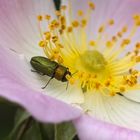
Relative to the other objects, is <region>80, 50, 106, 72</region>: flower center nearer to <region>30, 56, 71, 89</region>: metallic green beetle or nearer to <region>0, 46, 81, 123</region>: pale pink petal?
<region>30, 56, 71, 89</region>: metallic green beetle

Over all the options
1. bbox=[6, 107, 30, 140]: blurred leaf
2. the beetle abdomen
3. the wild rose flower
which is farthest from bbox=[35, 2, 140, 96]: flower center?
bbox=[6, 107, 30, 140]: blurred leaf

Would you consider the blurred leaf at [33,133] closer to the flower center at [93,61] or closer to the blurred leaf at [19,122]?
the blurred leaf at [19,122]

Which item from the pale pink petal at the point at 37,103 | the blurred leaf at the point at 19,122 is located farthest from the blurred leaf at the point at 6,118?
the pale pink petal at the point at 37,103

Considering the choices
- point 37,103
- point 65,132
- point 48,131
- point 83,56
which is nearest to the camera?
point 37,103

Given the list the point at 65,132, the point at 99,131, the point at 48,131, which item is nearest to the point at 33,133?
the point at 48,131

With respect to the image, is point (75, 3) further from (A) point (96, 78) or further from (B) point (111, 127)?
(B) point (111, 127)

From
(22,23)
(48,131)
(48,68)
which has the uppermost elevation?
(22,23)

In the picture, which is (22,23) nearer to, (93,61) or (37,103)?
(93,61)
